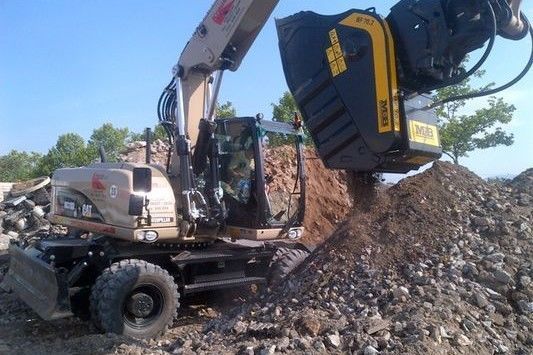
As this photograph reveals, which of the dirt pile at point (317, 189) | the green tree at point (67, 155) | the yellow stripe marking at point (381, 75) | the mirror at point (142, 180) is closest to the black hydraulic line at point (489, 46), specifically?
the yellow stripe marking at point (381, 75)

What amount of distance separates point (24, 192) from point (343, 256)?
34.5 feet

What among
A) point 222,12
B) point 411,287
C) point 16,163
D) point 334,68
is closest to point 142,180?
point 222,12

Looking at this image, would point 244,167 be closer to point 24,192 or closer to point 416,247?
point 416,247

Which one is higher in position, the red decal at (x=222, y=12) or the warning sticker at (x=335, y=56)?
the red decal at (x=222, y=12)

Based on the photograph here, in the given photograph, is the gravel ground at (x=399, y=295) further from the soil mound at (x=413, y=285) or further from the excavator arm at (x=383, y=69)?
the excavator arm at (x=383, y=69)

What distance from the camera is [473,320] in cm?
453

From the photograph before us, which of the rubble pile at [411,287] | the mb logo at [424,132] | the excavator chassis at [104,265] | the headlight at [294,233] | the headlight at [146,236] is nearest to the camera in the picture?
the mb logo at [424,132]

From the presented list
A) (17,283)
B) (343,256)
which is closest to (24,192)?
(17,283)

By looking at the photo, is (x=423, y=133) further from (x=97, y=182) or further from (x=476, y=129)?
(x=476, y=129)

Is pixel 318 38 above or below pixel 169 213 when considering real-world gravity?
above

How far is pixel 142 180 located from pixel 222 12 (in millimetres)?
2297

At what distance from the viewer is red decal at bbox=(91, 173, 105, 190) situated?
654cm

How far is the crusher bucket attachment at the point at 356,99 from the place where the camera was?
153 inches

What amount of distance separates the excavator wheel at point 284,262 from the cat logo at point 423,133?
10.8ft
